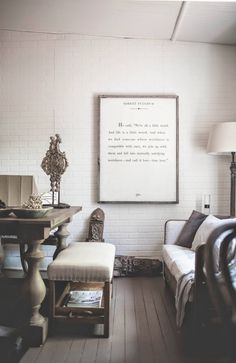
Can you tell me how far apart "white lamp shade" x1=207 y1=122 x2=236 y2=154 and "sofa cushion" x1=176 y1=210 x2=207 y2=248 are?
2.42 ft

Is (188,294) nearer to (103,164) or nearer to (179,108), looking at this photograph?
(103,164)

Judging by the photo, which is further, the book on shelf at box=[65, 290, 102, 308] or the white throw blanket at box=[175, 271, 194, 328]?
the book on shelf at box=[65, 290, 102, 308]

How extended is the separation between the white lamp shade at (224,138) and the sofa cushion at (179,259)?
3.63ft

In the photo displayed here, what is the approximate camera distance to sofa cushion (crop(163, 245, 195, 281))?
2458 mm

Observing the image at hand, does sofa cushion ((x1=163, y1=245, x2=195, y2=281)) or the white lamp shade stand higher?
the white lamp shade

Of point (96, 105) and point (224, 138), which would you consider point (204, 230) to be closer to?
point (224, 138)

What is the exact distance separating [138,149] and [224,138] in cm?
103

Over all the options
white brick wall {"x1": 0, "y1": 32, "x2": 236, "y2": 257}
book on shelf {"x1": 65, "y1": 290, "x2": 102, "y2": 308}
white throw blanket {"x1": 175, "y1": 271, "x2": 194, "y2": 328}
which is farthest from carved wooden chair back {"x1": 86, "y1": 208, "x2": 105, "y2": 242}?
white throw blanket {"x1": 175, "y1": 271, "x2": 194, "y2": 328}

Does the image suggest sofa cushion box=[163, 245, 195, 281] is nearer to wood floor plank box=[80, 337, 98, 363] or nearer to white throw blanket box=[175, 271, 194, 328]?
white throw blanket box=[175, 271, 194, 328]

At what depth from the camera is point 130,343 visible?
215cm

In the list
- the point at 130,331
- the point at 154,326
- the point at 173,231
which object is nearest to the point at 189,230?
the point at 173,231

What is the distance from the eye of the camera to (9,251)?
3996 millimetres

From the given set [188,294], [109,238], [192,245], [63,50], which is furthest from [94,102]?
[188,294]

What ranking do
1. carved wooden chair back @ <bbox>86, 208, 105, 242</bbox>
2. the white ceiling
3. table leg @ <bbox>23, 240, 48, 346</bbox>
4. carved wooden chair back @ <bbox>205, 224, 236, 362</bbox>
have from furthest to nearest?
carved wooden chair back @ <bbox>86, 208, 105, 242</bbox> < the white ceiling < table leg @ <bbox>23, 240, 48, 346</bbox> < carved wooden chair back @ <bbox>205, 224, 236, 362</bbox>
